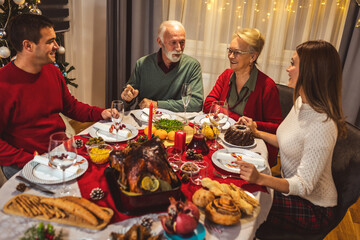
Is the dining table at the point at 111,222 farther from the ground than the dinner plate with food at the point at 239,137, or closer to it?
closer to it

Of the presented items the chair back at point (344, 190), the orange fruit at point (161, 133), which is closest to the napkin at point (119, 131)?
the orange fruit at point (161, 133)

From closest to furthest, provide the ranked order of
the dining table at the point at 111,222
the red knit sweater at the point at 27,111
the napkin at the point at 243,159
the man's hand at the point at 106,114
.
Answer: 1. the dining table at the point at 111,222
2. the napkin at the point at 243,159
3. the red knit sweater at the point at 27,111
4. the man's hand at the point at 106,114

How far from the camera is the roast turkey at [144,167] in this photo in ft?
3.48

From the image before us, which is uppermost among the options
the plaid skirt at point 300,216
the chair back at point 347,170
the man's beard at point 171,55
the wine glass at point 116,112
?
the man's beard at point 171,55

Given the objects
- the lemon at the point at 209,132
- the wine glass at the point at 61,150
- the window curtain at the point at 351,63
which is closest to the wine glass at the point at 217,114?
the lemon at the point at 209,132

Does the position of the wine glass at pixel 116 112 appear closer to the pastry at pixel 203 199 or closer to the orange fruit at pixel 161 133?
the orange fruit at pixel 161 133

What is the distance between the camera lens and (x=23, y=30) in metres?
1.84

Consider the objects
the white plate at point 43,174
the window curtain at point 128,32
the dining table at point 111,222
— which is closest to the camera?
the dining table at point 111,222

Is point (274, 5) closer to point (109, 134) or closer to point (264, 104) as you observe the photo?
point (264, 104)

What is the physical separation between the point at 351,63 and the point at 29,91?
3038 millimetres

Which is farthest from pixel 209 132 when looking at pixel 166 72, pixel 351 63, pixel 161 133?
pixel 351 63

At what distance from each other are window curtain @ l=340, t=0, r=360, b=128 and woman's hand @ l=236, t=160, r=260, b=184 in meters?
2.17

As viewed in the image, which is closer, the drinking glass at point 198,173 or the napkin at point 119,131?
the drinking glass at point 198,173

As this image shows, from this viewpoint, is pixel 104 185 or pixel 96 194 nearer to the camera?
pixel 96 194
